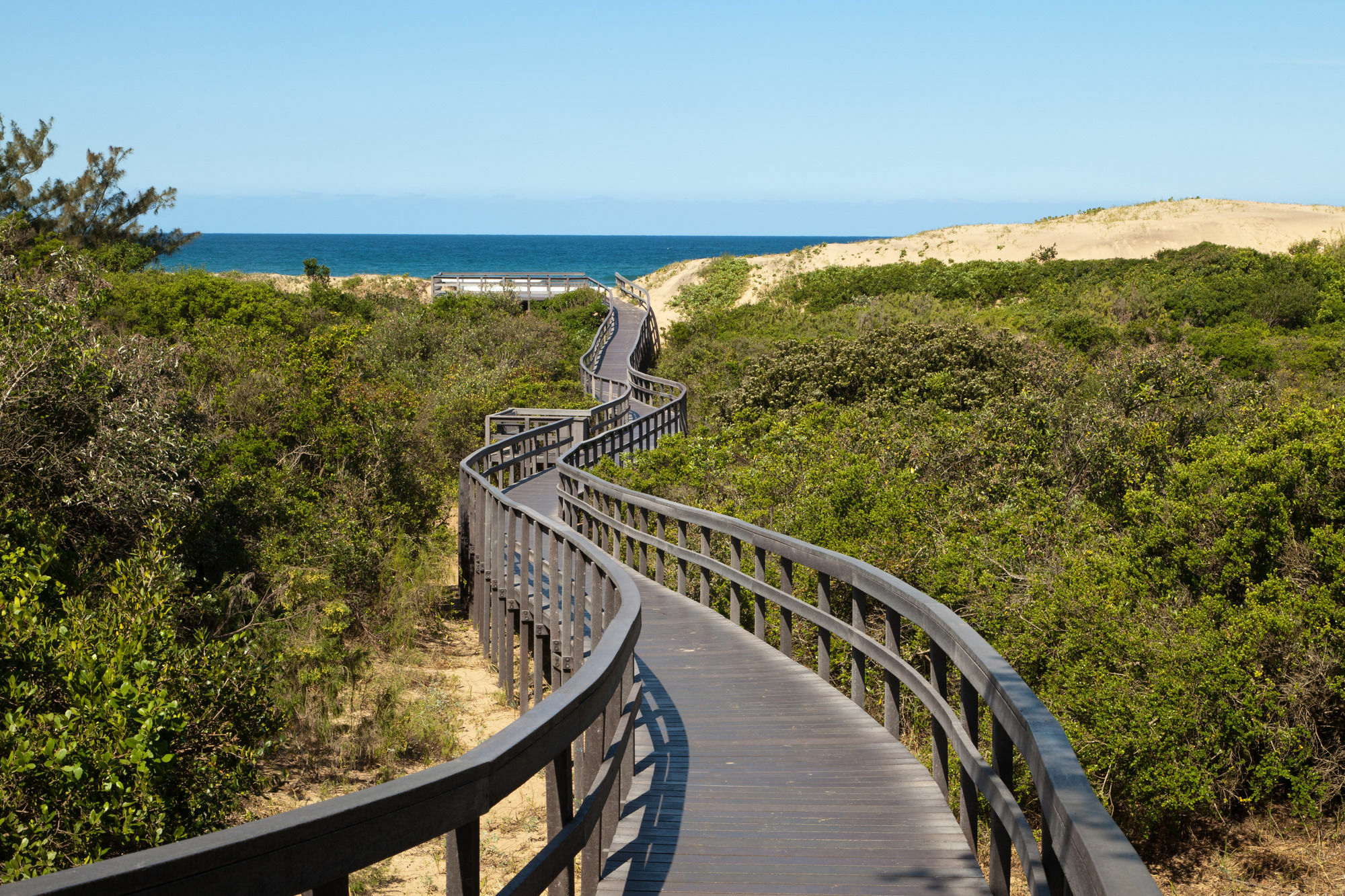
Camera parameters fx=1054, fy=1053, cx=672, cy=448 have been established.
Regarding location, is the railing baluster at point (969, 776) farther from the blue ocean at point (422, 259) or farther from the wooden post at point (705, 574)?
the blue ocean at point (422, 259)

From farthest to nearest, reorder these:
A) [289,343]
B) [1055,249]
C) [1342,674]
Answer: [1055,249] → [289,343] → [1342,674]

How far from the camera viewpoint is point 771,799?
5152 millimetres

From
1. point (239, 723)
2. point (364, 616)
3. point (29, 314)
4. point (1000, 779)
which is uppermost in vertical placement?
point (29, 314)

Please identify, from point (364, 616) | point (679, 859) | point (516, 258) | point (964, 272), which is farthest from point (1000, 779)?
point (516, 258)

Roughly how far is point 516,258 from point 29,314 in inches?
6033

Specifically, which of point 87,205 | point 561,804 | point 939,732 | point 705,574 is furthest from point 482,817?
point 87,205

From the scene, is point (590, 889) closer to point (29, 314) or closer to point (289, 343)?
point (29, 314)

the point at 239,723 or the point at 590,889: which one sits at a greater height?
the point at 590,889

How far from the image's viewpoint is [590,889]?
404 centimetres

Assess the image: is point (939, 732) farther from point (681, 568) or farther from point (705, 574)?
point (681, 568)

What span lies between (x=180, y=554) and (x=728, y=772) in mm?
8238

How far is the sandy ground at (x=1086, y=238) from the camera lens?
57500 millimetres

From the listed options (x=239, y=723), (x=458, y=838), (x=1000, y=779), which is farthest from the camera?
(x=239, y=723)

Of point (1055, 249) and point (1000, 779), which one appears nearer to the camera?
point (1000, 779)
